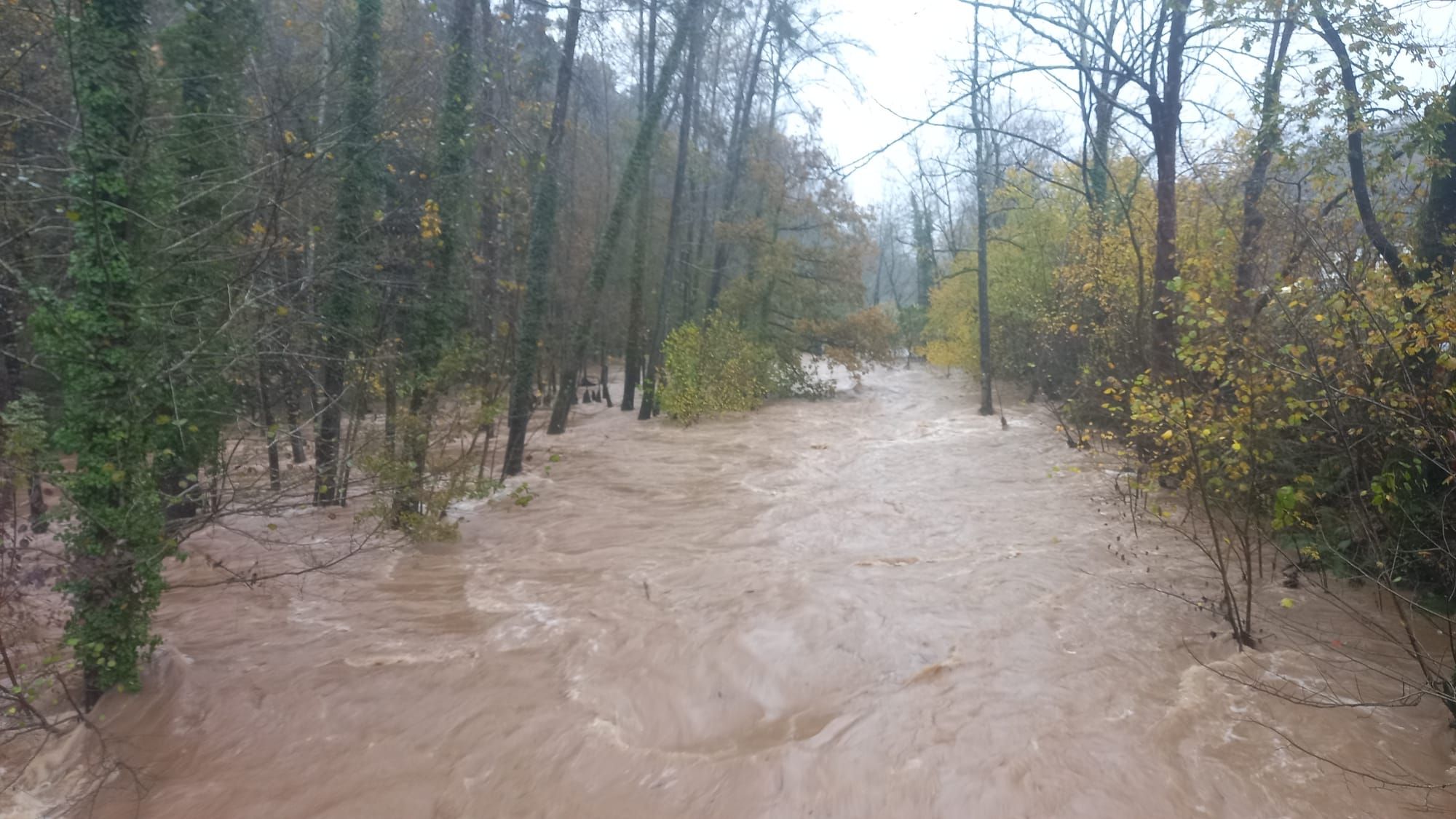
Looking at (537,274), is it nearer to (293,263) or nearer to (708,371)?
(293,263)

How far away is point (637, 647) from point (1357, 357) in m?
5.74

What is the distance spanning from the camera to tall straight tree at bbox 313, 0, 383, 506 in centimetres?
911

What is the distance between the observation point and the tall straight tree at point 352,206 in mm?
9109

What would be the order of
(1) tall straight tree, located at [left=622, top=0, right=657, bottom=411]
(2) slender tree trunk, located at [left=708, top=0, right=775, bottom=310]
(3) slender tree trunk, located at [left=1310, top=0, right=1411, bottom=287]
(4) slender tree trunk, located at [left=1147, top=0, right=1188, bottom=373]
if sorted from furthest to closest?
(2) slender tree trunk, located at [left=708, top=0, right=775, bottom=310] → (1) tall straight tree, located at [left=622, top=0, right=657, bottom=411] → (4) slender tree trunk, located at [left=1147, top=0, right=1188, bottom=373] → (3) slender tree trunk, located at [left=1310, top=0, right=1411, bottom=287]

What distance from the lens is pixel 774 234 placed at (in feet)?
78.5

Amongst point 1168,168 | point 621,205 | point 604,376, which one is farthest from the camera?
point 604,376

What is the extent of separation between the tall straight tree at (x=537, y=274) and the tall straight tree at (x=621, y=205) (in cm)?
352

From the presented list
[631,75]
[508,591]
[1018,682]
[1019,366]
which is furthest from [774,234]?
[1018,682]

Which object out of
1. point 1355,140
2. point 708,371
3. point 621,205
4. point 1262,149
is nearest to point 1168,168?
point 1262,149

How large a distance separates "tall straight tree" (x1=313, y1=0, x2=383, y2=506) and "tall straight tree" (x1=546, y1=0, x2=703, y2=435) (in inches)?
296

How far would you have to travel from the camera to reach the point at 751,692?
5492mm

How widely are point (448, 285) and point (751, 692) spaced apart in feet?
22.3

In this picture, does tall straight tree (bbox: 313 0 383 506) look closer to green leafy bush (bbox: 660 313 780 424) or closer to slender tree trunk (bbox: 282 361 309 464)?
slender tree trunk (bbox: 282 361 309 464)

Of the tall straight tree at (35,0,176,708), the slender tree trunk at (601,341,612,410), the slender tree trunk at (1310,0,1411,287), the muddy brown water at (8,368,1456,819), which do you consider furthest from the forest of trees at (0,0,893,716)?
the slender tree trunk at (1310,0,1411,287)
